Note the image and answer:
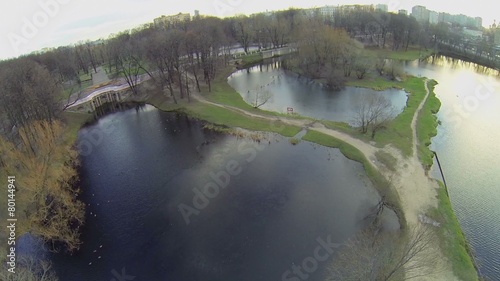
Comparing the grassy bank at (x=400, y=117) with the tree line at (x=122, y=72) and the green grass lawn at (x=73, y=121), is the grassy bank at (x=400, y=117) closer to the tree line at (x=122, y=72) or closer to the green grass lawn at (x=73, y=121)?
the tree line at (x=122, y=72)

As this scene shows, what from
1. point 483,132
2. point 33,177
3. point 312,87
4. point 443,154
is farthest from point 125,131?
point 483,132

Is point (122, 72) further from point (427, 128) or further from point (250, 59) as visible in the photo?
point (427, 128)

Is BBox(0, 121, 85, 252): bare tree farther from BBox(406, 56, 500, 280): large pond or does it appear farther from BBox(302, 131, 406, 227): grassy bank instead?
BBox(406, 56, 500, 280): large pond

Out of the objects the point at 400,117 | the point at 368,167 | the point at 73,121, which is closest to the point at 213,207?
the point at 368,167

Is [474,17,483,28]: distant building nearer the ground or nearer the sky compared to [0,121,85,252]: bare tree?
nearer the sky

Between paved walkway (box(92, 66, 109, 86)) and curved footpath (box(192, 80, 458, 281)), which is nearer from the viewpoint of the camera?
curved footpath (box(192, 80, 458, 281))

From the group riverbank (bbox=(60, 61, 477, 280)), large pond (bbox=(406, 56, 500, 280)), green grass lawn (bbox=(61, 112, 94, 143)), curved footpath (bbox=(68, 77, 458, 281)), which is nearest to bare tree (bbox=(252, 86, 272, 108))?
riverbank (bbox=(60, 61, 477, 280))

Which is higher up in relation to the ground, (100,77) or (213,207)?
(100,77)

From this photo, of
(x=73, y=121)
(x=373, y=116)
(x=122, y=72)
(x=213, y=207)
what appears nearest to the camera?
(x=213, y=207)
